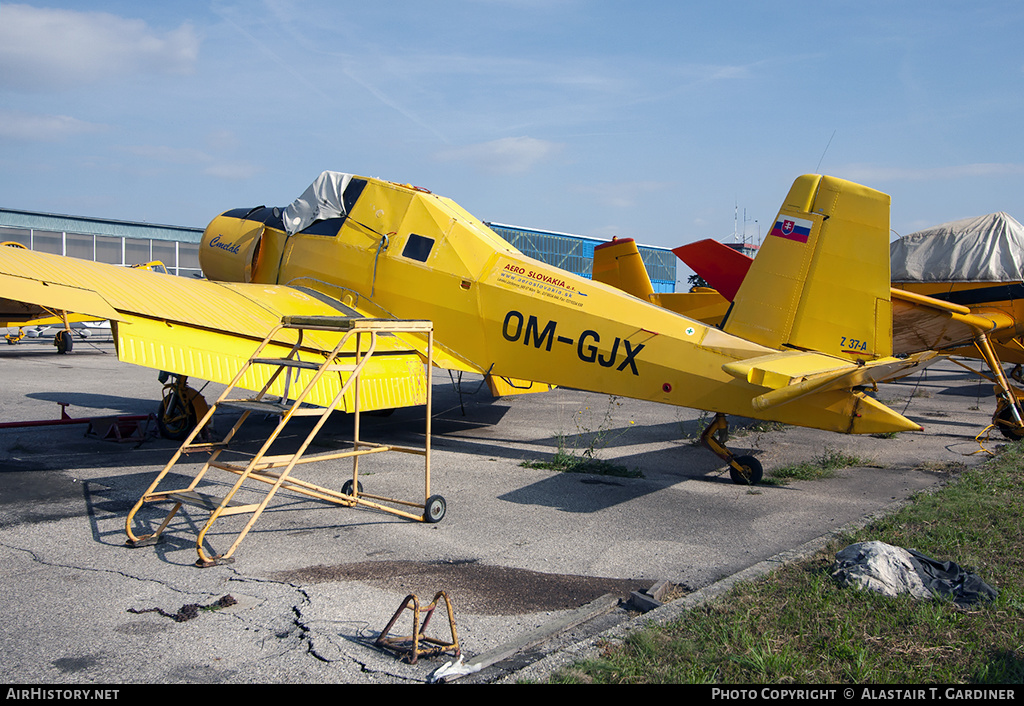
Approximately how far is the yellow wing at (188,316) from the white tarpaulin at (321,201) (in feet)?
4.24

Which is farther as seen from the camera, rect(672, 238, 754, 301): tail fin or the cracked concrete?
rect(672, 238, 754, 301): tail fin

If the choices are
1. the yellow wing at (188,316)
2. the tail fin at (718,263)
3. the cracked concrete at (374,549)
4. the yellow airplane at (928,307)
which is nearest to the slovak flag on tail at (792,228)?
the yellow airplane at (928,307)

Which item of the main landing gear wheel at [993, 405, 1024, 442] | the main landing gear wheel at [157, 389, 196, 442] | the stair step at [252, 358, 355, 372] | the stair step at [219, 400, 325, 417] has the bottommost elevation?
the main landing gear wheel at [157, 389, 196, 442]

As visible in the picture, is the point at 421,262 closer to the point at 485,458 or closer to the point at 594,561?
the point at 485,458

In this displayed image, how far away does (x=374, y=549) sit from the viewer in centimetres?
541

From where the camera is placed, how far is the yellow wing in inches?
270

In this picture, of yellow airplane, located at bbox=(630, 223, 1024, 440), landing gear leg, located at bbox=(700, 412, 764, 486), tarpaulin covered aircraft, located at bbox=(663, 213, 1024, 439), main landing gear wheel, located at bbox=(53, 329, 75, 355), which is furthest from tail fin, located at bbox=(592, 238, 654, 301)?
main landing gear wheel, located at bbox=(53, 329, 75, 355)

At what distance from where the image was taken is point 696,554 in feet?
18.0

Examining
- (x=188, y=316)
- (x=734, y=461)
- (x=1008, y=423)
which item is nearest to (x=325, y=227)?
(x=188, y=316)

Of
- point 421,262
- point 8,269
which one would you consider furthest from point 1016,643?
point 8,269

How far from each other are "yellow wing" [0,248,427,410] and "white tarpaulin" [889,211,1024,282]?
11619 millimetres

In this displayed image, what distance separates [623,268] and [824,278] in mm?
6216

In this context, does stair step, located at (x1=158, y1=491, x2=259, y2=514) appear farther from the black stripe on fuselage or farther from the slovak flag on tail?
the black stripe on fuselage

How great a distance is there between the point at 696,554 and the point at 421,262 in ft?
18.7
